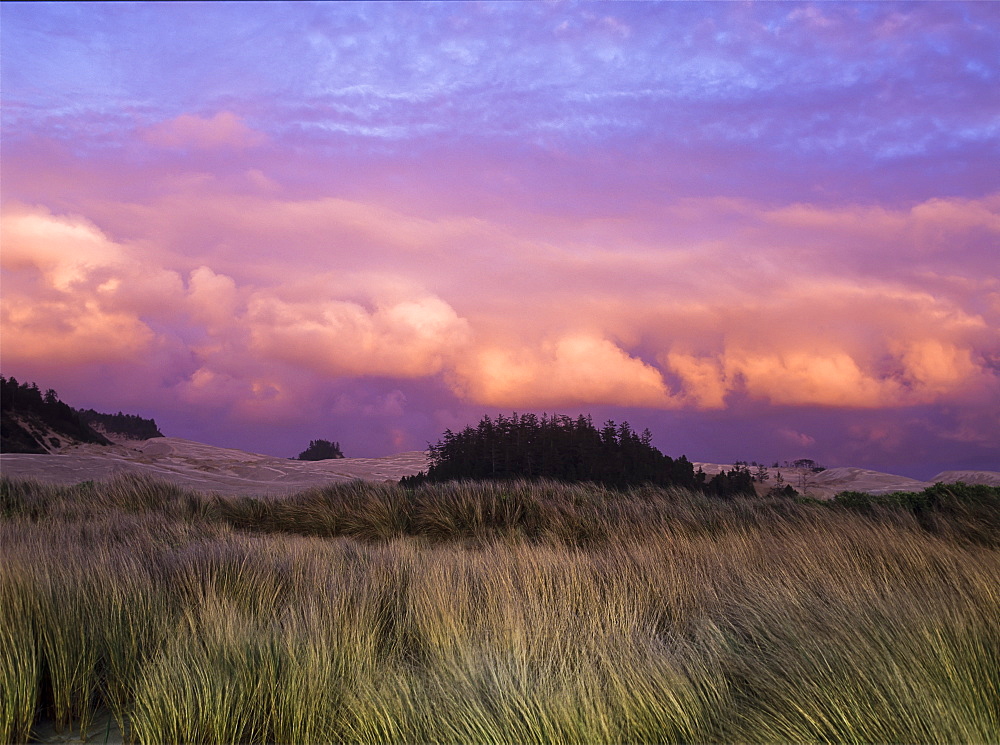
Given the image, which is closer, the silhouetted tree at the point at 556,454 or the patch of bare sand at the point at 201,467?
the patch of bare sand at the point at 201,467

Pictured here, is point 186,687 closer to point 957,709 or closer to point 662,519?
point 957,709

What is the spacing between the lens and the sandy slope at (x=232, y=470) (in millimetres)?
20886

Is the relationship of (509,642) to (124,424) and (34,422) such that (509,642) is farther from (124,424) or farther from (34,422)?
(124,424)

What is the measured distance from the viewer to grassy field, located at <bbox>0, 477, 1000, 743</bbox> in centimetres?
311

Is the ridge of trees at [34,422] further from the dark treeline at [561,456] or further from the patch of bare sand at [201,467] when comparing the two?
the dark treeline at [561,456]

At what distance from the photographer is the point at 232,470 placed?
30.5 metres

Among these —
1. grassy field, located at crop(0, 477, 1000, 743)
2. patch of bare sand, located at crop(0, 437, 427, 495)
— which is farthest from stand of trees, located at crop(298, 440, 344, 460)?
grassy field, located at crop(0, 477, 1000, 743)

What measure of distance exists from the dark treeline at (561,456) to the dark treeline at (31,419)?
1892 centimetres

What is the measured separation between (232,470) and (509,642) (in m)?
29.0

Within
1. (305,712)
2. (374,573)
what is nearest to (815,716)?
(305,712)

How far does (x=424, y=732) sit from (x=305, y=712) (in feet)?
2.07

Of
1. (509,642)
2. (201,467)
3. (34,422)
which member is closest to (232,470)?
(201,467)

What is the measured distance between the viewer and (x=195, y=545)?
22.2 feet

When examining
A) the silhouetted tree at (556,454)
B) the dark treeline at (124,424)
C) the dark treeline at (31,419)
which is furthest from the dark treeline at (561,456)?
the dark treeline at (124,424)
